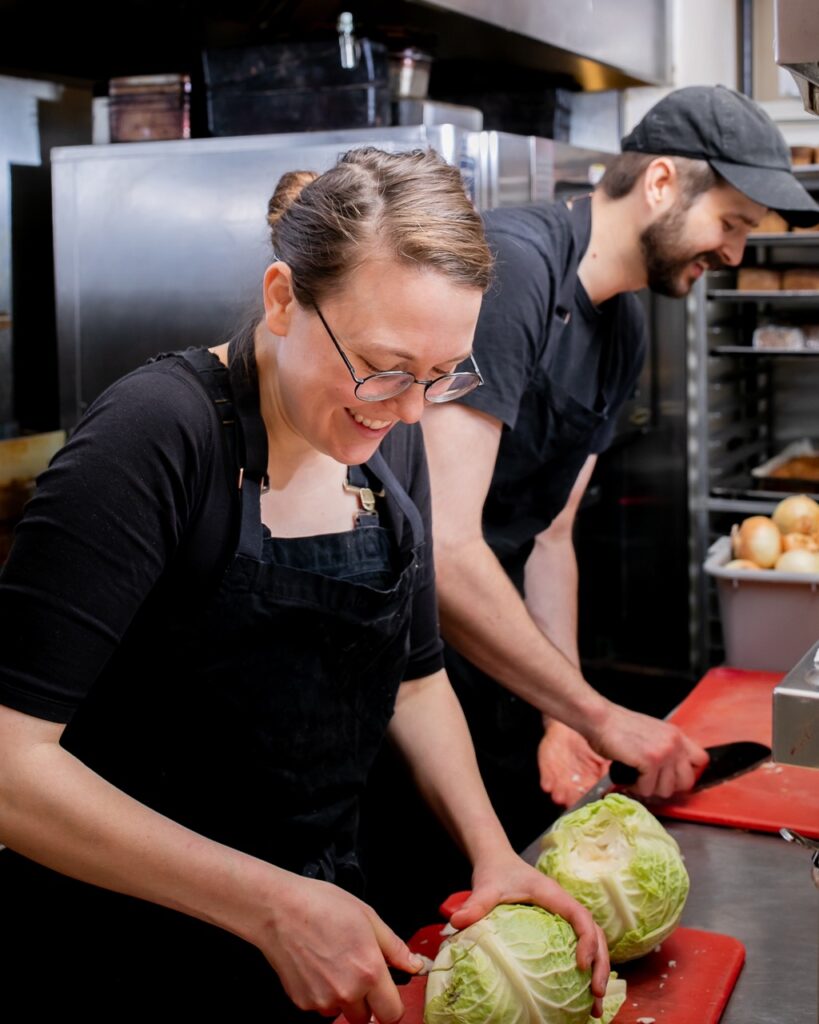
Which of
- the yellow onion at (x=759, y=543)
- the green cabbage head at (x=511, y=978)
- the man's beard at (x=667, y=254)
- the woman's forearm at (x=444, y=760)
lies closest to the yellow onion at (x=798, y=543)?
the yellow onion at (x=759, y=543)

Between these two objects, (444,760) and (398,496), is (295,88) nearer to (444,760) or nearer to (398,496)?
(398,496)

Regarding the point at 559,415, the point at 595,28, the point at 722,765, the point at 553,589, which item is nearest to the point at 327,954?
the point at 722,765

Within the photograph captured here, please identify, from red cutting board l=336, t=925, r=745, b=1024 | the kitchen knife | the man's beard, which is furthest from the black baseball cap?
red cutting board l=336, t=925, r=745, b=1024

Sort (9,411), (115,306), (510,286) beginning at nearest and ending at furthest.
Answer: (510,286), (115,306), (9,411)

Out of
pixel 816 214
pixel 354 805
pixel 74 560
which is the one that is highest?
pixel 816 214

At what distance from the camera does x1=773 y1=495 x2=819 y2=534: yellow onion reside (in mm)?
2807

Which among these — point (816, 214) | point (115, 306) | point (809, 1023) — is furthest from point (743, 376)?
point (809, 1023)

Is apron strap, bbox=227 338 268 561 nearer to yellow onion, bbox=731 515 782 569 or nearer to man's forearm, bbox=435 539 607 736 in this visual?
man's forearm, bbox=435 539 607 736

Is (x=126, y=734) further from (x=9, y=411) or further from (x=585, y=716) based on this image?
(x=9, y=411)

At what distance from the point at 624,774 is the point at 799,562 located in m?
0.95

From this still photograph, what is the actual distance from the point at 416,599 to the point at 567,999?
561 millimetres

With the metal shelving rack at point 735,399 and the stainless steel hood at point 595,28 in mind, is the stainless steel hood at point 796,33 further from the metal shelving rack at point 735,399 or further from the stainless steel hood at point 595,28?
the metal shelving rack at point 735,399

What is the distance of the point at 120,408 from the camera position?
1305 mm

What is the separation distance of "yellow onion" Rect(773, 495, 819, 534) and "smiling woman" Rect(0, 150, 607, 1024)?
1352 millimetres
